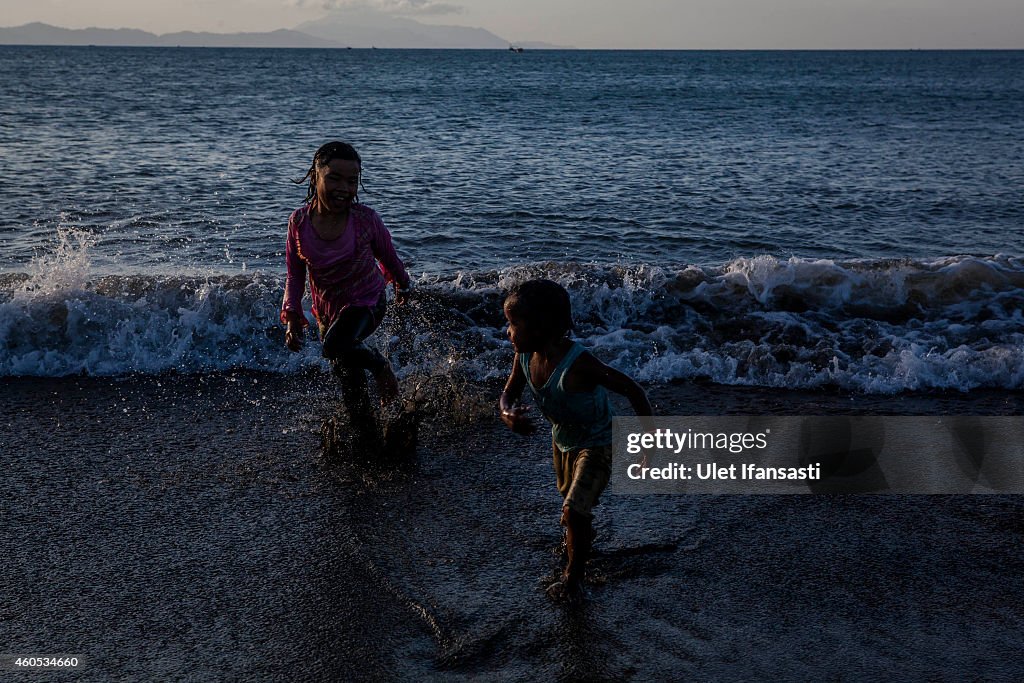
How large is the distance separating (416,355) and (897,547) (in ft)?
13.5

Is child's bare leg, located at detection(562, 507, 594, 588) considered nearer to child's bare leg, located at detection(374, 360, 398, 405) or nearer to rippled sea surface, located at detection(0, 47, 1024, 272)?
child's bare leg, located at detection(374, 360, 398, 405)

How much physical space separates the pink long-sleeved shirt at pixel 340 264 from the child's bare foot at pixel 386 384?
0.42 metres

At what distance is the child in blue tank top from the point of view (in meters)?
3.70

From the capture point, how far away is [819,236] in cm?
1334

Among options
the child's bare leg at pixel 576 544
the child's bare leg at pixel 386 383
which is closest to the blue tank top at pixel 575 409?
the child's bare leg at pixel 576 544

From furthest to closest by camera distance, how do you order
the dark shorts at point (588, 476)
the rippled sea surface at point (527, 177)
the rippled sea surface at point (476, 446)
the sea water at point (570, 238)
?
the rippled sea surface at point (527, 177)
the sea water at point (570, 238)
the dark shorts at point (588, 476)
the rippled sea surface at point (476, 446)

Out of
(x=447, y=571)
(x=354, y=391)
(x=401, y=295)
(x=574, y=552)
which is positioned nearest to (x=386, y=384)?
(x=354, y=391)

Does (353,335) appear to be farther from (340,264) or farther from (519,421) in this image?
(519,421)

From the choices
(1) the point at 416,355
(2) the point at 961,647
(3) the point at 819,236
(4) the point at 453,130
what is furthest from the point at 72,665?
(4) the point at 453,130

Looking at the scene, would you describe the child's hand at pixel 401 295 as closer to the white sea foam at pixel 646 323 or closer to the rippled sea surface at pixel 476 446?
the rippled sea surface at pixel 476 446

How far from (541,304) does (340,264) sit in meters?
1.83

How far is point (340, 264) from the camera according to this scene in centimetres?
514

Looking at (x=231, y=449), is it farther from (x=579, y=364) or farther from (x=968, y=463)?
(x=968, y=463)

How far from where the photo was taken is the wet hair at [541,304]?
12.1ft
